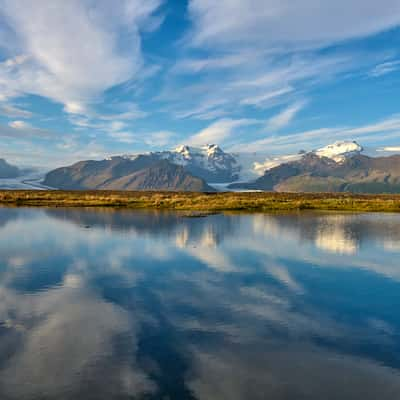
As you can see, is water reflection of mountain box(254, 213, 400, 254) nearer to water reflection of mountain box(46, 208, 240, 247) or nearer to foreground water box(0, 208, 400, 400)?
foreground water box(0, 208, 400, 400)

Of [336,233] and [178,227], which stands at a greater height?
[178,227]

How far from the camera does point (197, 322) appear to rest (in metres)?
15.4

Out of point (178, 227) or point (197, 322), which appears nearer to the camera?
point (197, 322)

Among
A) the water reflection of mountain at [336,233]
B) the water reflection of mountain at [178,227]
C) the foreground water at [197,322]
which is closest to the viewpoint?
the foreground water at [197,322]

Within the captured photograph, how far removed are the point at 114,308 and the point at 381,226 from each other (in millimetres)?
40292

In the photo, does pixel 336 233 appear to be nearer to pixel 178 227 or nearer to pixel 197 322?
pixel 178 227

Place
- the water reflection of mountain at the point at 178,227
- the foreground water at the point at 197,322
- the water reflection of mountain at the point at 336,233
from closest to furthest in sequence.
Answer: the foreground water at the point at 197,322 → the water reflection of mountain at the point at 336,233 → the water reflection of mountain at the point at 178,227

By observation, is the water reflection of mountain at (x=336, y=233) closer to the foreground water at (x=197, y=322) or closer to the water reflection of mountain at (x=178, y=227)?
the foreground water at (x=197, y=322)

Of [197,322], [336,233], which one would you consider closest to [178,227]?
[336,233]

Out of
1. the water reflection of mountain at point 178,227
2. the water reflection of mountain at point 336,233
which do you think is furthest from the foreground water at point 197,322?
the water reflection of mountain at point 178,227

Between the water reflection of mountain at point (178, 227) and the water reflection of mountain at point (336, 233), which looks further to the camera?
the water reflection of mountain at point (178, 227)

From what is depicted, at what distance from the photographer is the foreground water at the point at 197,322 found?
1093cm

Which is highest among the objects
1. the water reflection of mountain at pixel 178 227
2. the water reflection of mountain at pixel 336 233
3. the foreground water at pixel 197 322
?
the water reflection of mountain at pixel 178 227

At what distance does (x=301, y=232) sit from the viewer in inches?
1624
